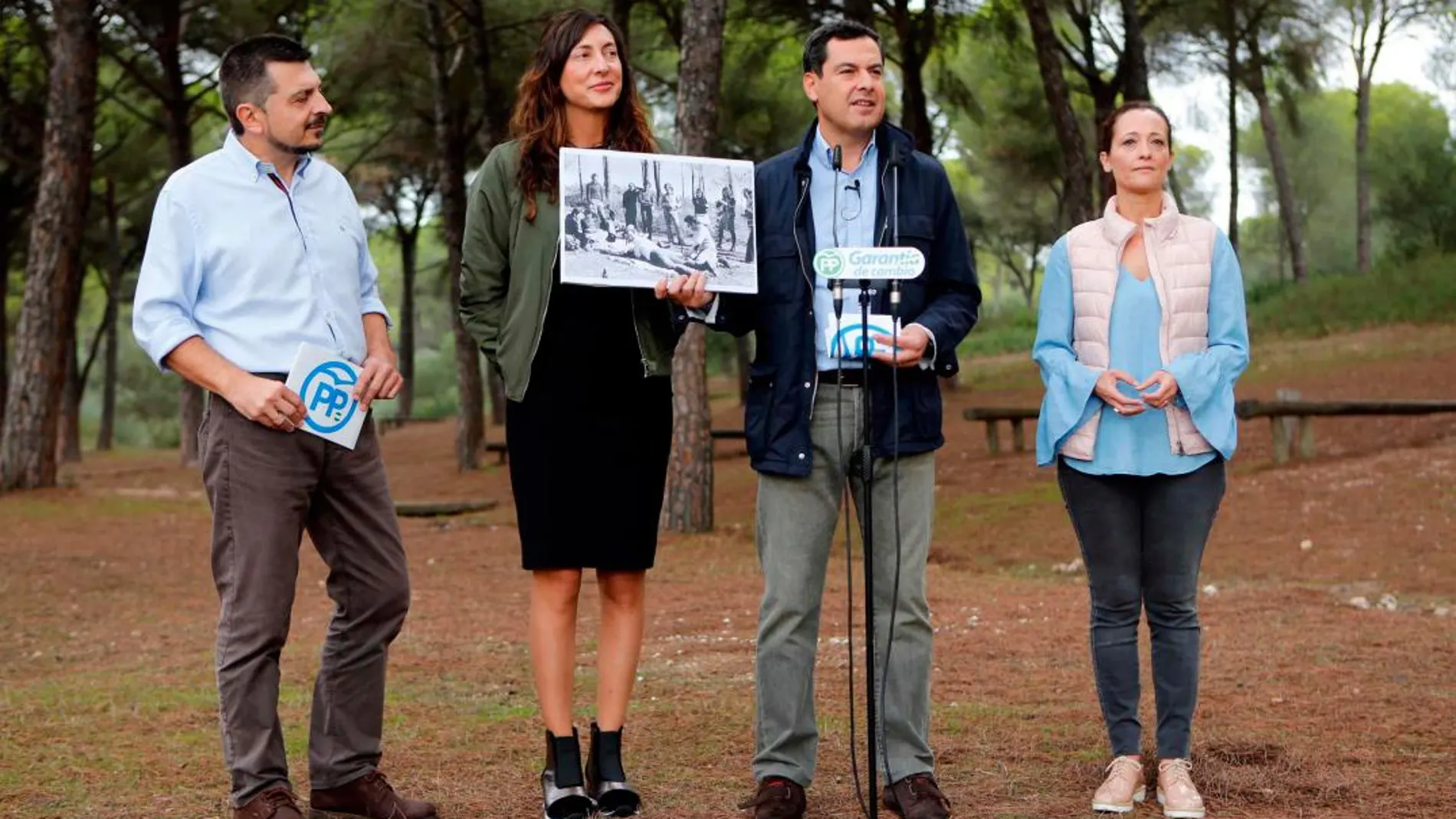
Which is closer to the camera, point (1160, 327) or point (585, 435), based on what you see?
point (585, 435)

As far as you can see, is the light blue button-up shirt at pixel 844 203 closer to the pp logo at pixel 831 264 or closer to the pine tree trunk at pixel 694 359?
the pp logo at pixel 831 264

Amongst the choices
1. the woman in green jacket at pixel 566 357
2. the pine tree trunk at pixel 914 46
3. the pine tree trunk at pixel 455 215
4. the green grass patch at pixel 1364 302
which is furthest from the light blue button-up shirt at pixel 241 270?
the green grass patch at pixel 1364 302

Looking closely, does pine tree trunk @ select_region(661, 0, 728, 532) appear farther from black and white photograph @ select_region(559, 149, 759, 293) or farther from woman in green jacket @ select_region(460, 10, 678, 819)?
black and white photograph @ select_region(559, 149, 759, 293)

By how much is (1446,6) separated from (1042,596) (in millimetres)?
30000

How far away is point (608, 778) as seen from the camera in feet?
15.5

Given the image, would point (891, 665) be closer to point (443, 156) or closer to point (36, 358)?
point (36, 358)

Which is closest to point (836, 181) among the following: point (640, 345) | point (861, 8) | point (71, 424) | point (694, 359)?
point (640, 345)

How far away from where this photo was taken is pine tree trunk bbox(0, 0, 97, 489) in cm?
1878

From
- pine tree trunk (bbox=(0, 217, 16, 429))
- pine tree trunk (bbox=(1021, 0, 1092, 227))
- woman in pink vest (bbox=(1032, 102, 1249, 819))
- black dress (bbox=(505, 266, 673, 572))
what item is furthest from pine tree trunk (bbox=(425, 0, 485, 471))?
woman in pink vest (bbox=(1032, 102, 1249, 819))

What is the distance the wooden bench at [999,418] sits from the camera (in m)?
19.2

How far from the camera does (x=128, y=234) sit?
117 ft

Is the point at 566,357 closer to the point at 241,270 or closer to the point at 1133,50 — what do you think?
the point at 241,270

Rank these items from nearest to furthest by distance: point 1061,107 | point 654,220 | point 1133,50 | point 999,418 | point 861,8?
1. point 654,220
2. point 1061,107
3. point 999,418
4. point 1133,50
5. point 861,8

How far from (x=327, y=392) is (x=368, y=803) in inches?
46.1
